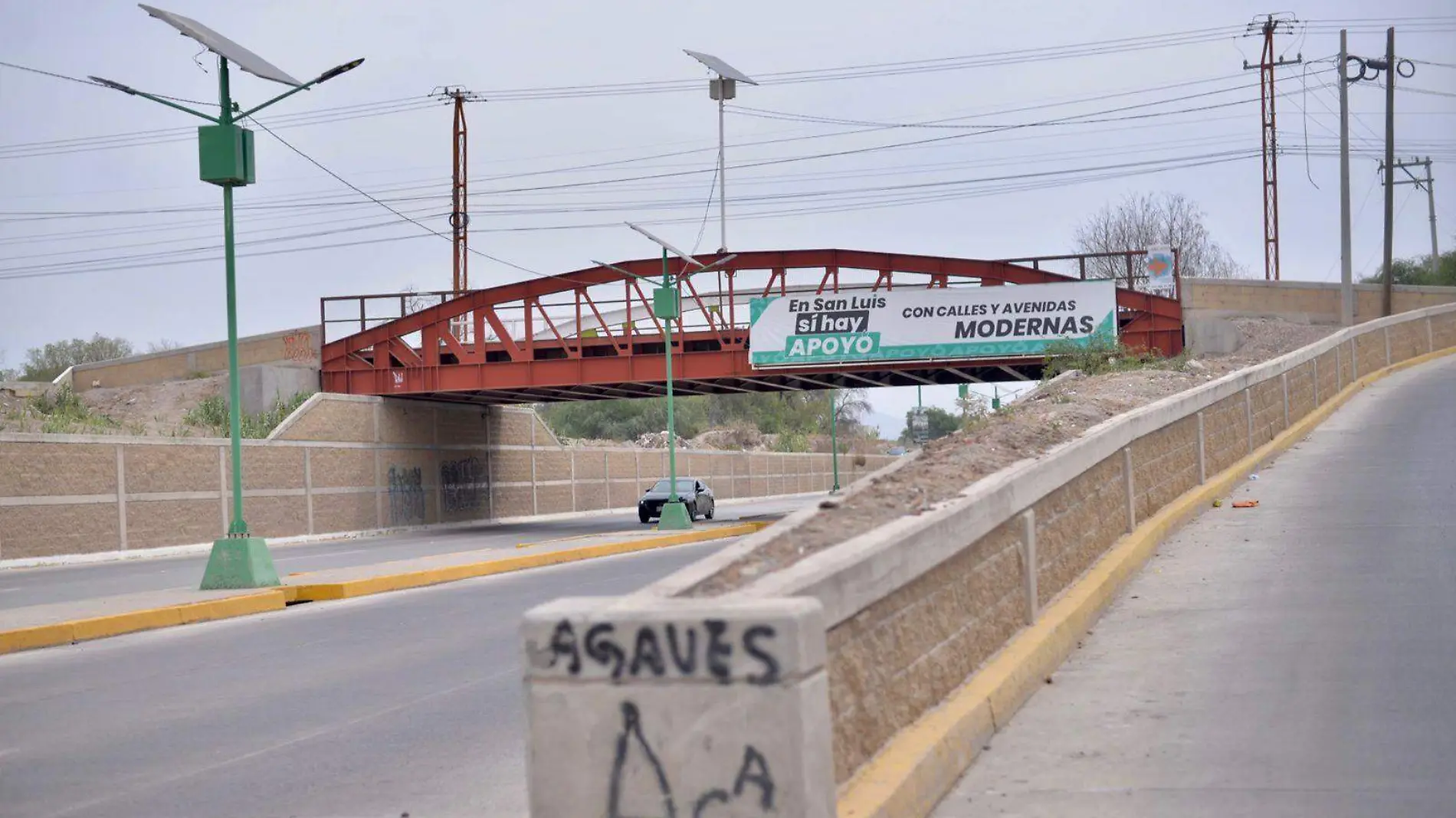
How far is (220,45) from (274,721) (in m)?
12.7

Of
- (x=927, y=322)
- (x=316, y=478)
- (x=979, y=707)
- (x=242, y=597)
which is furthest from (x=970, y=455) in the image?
(x=316, y=478)

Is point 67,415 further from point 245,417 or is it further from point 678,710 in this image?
point 678,710

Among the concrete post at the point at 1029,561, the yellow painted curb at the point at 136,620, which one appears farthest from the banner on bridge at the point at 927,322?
the concrete post at the point at 1029,561

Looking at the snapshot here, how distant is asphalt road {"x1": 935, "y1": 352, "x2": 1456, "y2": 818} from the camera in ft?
22.8

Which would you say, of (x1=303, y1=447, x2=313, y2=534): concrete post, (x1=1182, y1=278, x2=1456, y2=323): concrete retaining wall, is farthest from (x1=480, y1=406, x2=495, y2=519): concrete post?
(x1=1182, y1=278, x2=1456, y2=323): concrete retaining wall

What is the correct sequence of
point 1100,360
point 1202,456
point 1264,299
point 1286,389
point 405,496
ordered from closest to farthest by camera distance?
point 1202,456 < point 1286,389 < point 1100,360 < point 405,496 < point 1264,299

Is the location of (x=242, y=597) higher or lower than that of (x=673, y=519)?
higher

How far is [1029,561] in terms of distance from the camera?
384 inches

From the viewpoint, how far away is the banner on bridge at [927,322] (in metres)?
43.8

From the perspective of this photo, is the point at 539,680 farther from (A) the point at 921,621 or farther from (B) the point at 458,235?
(B) the point at 458,235

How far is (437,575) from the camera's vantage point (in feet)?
70.0

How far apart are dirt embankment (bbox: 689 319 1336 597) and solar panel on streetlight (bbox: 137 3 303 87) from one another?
1129 cm

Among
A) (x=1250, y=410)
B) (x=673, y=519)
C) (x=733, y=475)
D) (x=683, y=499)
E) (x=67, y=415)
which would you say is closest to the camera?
(x=1250, y=410)

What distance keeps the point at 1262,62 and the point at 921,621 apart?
211ft
